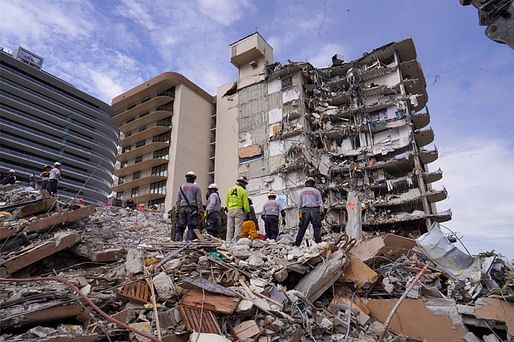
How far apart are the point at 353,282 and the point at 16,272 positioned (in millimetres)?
5082

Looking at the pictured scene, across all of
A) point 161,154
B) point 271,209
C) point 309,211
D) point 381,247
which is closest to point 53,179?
point 271,209

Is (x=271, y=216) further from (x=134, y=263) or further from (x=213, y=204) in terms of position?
(x=134, y=263)

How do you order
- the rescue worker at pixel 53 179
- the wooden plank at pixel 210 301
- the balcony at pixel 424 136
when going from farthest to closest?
1. the balcony at pixel 424 136
2. the rescue worker at pixel 53 179
3. the wooden plank at pixel 210 301

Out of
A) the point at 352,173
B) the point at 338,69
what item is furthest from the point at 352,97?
the point at 352,173

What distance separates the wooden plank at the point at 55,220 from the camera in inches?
269

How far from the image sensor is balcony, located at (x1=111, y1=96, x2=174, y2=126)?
38.9 meters

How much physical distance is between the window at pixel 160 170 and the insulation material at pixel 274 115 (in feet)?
40.8

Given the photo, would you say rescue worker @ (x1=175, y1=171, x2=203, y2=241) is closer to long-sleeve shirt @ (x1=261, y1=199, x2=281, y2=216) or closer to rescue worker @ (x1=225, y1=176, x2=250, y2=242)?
rescue worker @ (x1=225, y1=176, x2=250, y2=242)

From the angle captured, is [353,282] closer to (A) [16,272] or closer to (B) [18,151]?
(A) [16,272]

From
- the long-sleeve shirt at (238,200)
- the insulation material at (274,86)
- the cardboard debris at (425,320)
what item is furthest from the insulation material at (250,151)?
the cardboard debris at (425,320)

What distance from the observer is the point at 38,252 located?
5379 millimetres

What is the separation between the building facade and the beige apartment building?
10531 mm

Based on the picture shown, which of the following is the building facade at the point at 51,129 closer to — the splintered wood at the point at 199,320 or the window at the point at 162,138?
the window at the point at 162,138

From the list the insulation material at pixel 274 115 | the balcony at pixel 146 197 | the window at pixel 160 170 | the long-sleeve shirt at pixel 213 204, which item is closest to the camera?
the long-sleeve shirt at pixel 213 204
